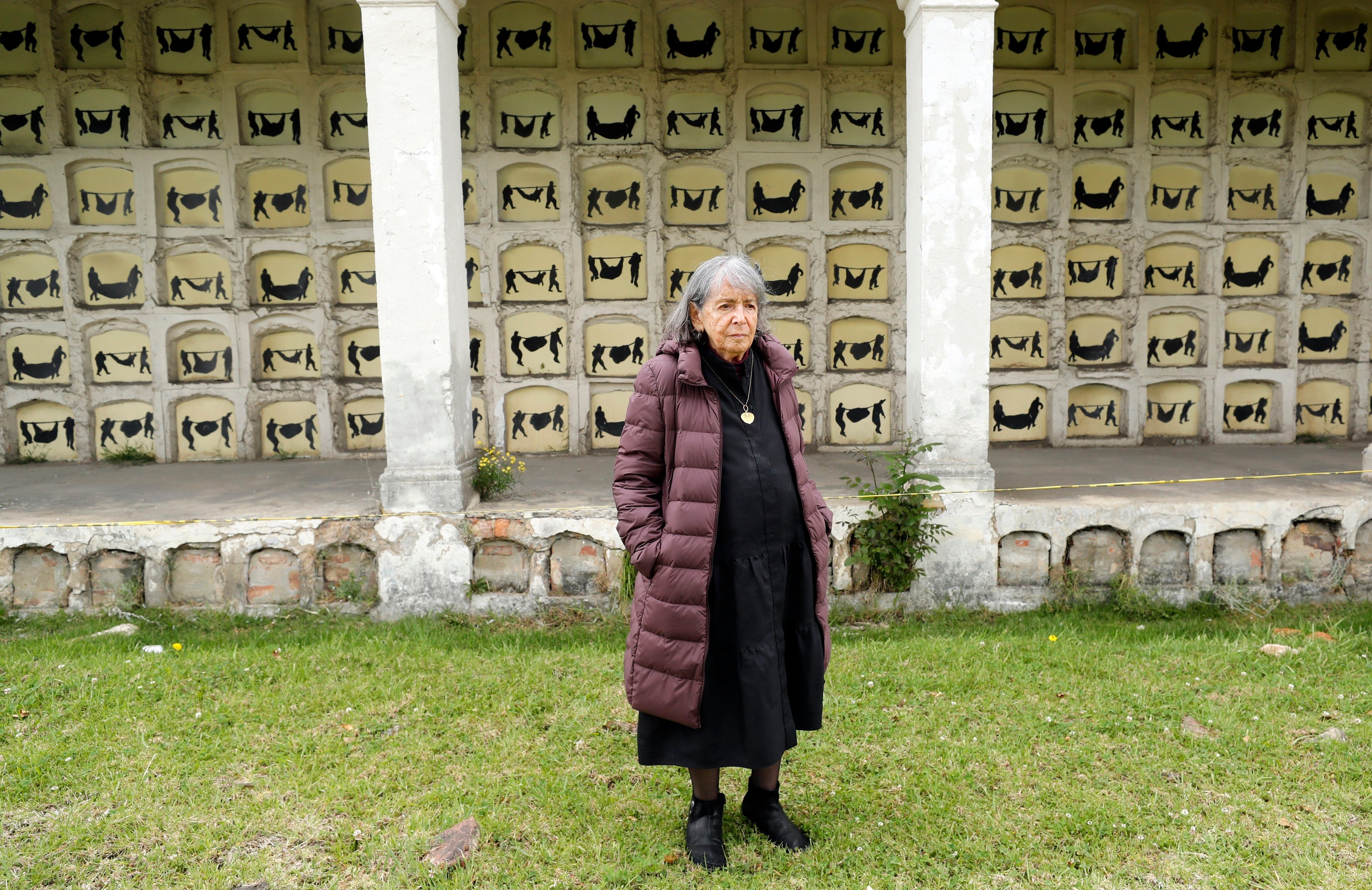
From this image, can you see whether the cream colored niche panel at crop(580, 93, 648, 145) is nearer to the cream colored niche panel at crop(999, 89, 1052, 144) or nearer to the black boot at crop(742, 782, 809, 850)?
→ the cream colored niche panel at crop(999, 89, 1052, 144)

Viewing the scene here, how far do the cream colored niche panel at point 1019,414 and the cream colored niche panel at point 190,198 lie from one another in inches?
221

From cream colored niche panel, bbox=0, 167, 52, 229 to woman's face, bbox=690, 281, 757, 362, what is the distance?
6021 mm

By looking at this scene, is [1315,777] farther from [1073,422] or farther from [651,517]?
[1073,422]

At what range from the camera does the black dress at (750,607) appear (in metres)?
2.41

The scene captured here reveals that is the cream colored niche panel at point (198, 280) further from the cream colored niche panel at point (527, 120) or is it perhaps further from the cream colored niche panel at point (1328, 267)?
the cream colored niche panel at point (1328, 267)

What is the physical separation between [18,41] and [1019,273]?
7.05 m

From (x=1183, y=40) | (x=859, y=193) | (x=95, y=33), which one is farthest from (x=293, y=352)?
(x=1183, y=40)

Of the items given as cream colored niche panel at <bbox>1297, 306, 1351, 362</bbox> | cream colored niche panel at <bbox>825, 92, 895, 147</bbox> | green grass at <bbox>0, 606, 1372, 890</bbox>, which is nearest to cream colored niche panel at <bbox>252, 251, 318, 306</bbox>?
green grass at <bbox>0, 606, 1372, 890</bbox>

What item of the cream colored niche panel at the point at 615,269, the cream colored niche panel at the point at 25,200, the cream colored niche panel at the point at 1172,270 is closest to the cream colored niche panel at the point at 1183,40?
the cream colored niche panel at the point at 1172,270

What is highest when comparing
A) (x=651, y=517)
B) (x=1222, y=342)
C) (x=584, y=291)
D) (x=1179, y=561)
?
(x=584, y=291)

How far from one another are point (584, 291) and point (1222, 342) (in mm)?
4557

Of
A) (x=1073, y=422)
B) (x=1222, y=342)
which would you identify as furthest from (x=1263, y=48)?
(x=1073, y=422)

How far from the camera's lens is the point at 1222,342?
21.6 feet

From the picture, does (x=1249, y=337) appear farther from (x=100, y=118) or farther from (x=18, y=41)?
(x=18, y=41)
